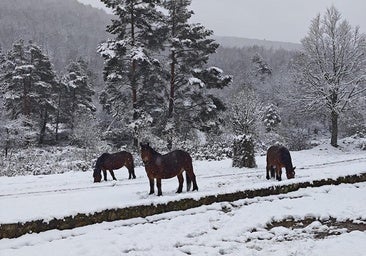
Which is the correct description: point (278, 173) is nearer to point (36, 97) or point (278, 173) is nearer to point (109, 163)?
point (109, 163)

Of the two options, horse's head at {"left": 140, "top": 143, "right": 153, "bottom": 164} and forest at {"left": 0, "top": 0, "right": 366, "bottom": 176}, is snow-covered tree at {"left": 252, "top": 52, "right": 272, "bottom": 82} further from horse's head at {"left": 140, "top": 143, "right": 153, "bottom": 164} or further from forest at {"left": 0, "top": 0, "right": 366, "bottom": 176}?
horse's head at {"left": 140, "top": 143, "right": 153, "bottom": 164}

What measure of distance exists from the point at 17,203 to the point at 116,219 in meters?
3.76

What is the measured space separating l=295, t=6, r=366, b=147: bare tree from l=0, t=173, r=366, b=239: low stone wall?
2046cm

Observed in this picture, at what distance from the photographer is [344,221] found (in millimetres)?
7785

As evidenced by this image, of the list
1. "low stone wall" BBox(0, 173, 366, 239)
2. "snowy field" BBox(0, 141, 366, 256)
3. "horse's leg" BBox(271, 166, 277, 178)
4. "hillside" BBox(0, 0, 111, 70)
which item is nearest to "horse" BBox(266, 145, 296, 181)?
"horse's leg" BBox(271, 166, 277, 178)

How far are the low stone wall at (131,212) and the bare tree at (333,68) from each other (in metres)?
20.5

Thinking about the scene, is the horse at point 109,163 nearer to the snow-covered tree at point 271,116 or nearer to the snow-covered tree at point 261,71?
the snow-covered tree at point 271,116

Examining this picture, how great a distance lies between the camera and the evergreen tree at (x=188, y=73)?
29.2 metres

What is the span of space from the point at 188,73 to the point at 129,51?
540cm

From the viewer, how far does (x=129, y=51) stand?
87.7 feet

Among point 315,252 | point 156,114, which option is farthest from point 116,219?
point 156,114

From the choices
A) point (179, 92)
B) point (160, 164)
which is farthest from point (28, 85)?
point (160, 164)

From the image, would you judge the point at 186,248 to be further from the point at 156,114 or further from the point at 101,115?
the point at 101,115

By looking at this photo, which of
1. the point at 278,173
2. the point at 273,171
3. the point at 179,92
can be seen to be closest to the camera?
the point at 278,173
